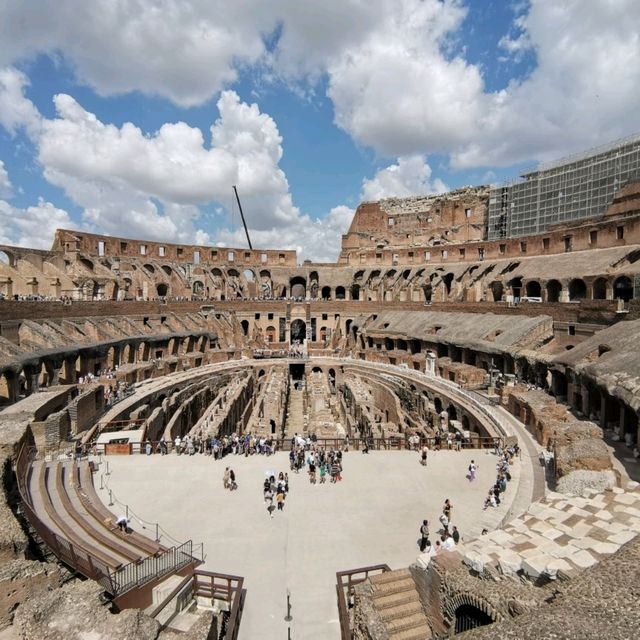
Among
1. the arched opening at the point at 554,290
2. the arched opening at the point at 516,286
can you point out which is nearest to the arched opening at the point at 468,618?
the arched opening at the point at 554,290

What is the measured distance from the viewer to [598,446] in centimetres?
1170

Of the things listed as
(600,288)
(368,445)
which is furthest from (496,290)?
(368,445)

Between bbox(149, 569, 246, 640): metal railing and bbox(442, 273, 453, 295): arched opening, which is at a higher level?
bbox(442, 273, 453, 295): arched opening

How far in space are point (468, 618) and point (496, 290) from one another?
116 feet

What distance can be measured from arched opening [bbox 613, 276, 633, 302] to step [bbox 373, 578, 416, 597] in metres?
26.8

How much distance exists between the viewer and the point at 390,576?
334 inches

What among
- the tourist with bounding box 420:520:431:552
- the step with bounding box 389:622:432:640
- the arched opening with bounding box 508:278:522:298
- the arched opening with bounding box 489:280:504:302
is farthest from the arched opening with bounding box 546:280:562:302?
the step with bounding box 389:622:432:640

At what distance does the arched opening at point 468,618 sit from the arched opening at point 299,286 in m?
47.6

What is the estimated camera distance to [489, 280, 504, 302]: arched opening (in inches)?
1522

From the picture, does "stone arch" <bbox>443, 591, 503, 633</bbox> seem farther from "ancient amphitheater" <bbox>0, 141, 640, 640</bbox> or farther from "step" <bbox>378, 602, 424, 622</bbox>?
"step" <bbox>378, 602, 424, 622</bbox>

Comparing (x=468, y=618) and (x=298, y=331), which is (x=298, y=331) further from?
(x=468, y=618)

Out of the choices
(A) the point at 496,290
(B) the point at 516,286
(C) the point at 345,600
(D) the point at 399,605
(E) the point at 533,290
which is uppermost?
(B) the point at 516,286

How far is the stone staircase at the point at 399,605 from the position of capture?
7.63m

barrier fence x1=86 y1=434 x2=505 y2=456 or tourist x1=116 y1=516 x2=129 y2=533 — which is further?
barrier fence x1=86 y1=434 x2=505 y2=456
